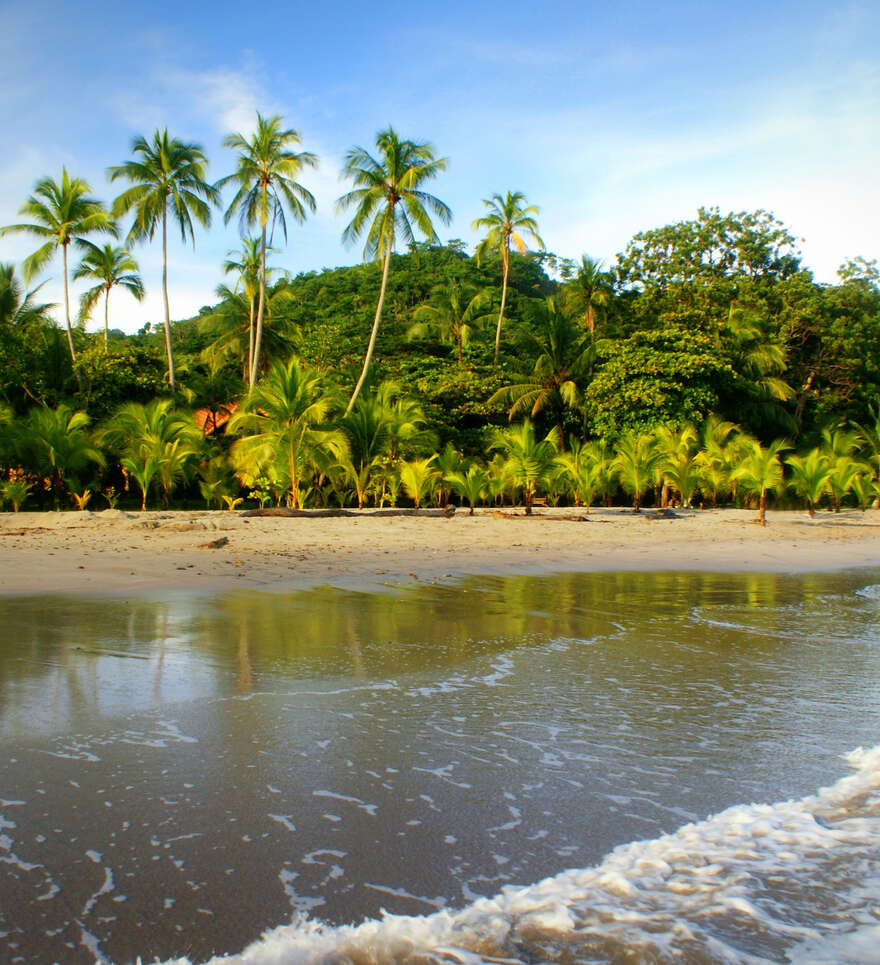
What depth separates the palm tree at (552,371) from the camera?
28.7m

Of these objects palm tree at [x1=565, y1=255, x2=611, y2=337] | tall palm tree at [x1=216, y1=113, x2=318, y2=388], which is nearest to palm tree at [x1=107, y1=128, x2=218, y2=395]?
tall palm tree at [x1=216, y1=113, x2=318, y2=388]

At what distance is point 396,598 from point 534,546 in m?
5.83

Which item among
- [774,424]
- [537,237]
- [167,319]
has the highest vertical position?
[537,237]

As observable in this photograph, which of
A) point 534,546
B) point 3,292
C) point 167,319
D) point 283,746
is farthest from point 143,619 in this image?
point 3,292

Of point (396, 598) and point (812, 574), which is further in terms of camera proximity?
point (812, 574)

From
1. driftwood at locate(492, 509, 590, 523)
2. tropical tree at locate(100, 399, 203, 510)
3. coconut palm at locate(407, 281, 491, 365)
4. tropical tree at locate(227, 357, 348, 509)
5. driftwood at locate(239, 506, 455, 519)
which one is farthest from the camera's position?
coconut palm at locate(407, 281, 491, 365)

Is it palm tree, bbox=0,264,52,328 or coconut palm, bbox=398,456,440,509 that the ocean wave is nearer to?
coconut palm, bbox=398,456,440,509

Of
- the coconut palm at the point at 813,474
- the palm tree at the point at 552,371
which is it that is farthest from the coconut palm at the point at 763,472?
the palm tree at the point at 552,371

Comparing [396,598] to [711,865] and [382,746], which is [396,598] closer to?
[382,746]

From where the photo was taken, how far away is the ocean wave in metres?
1.75

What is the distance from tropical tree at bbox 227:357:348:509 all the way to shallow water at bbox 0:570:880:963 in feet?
39.9

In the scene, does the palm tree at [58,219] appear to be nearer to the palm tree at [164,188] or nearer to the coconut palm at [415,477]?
the palm tree at [164,188]

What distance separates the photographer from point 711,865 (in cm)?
215

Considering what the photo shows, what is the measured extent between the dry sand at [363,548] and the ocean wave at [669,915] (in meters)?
6.11
